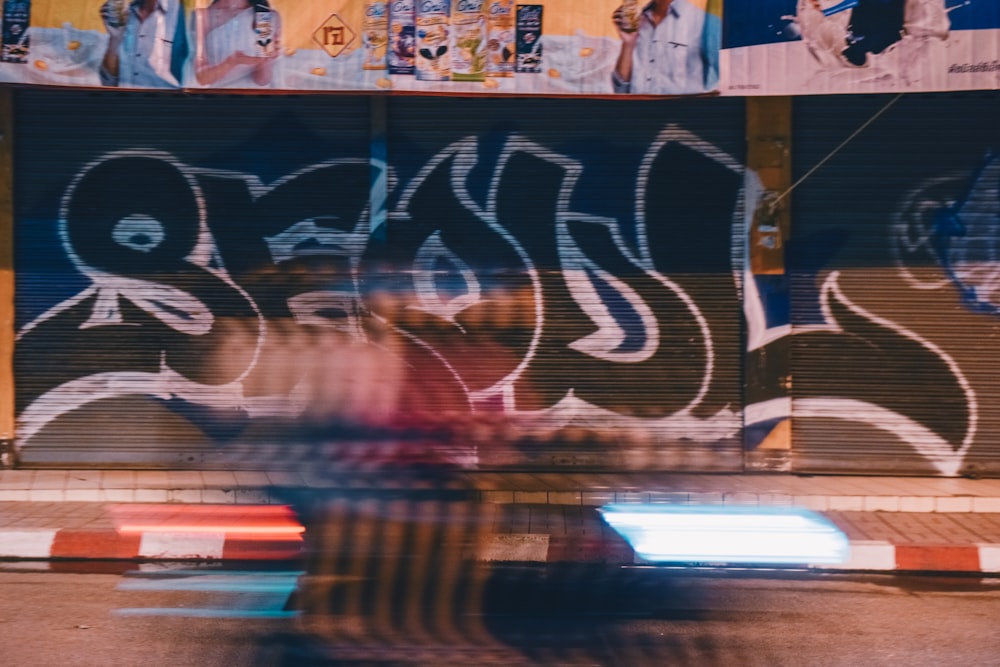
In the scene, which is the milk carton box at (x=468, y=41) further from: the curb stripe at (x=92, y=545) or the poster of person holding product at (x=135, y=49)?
the curb stripe at (x=92, y=545)

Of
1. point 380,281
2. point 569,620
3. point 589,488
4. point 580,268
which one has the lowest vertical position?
point 569,620

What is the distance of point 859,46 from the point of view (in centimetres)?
830

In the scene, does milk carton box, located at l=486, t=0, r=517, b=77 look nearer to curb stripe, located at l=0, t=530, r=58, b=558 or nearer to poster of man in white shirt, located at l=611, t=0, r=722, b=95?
poster of man in white shirt, located at l=611, t=0, r=722, b=95

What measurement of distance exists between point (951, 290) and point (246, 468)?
6197mm

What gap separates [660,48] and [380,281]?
3006 millimetres

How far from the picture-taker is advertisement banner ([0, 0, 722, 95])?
27.9 feet

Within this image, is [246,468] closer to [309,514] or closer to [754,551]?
[309,514]

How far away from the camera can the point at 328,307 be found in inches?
369

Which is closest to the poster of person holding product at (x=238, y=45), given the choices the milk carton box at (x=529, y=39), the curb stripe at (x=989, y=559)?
the milk carton box at (x=529, y=39)

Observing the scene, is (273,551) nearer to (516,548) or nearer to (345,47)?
(516,548)

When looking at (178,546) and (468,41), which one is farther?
(468,41)

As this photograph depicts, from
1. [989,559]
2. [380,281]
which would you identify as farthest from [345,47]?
[989,559]

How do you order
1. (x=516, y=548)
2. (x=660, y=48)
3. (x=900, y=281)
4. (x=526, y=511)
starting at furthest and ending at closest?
1. (x=900, y=281)
2. (x=660, y=48)
3. (x=526, y=511)
4. (x=516, y=548)

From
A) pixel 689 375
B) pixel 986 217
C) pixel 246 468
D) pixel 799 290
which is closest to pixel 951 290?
pixel 986 217
